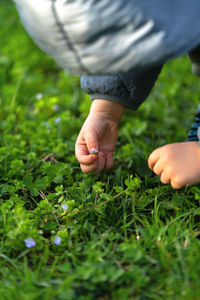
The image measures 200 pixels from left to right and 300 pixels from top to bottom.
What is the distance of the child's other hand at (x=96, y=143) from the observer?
1658 millimetres

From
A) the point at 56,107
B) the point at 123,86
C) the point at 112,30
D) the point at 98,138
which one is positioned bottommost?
the point at 56,107

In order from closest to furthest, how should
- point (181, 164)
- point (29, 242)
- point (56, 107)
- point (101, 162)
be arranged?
1. point (29, 242)
2. point (181, 164)
3. point (101, 162)
4. point (56, 107)

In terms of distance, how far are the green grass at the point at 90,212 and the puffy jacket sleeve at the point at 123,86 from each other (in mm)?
275

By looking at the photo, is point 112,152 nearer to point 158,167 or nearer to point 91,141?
point 91,141

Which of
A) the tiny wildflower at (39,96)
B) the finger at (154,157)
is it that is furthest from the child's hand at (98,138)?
the tiny wildflower at (39,96)

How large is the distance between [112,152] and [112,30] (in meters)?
0.77

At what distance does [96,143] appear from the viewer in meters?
1.67

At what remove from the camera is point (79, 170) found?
1.86 metres

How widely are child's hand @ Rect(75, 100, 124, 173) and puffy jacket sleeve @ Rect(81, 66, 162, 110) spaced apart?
1.7 inches

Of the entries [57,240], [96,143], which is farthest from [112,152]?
[57,240]

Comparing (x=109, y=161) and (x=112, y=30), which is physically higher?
(x=112, y=30)

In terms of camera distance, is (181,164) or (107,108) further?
(107,108)

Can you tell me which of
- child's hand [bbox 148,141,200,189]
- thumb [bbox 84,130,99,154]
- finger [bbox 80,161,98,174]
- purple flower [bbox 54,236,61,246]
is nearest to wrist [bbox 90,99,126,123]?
thumb [bbox 84,130,99,154]

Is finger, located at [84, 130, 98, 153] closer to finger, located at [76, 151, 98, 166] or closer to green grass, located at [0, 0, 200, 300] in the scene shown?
finger, located at [76, 151, 98, 166]
